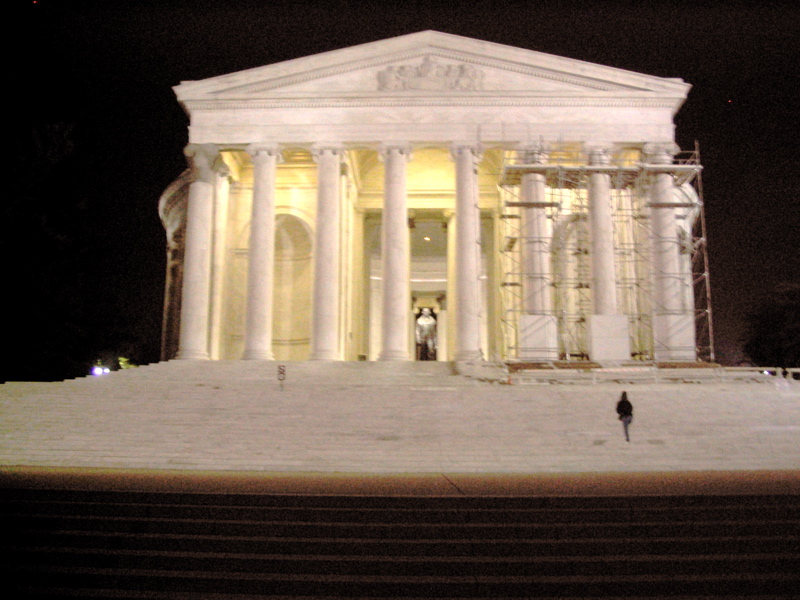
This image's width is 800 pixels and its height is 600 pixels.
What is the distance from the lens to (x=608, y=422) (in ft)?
64.5

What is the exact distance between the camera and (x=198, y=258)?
3397 cm

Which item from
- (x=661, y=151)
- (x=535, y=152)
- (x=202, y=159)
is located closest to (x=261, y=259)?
(x=202, y=159)

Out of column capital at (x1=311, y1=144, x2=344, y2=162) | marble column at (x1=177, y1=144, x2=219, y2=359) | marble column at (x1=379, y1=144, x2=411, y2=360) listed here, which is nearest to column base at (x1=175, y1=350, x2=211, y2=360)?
marble column at (x1=177, y1=144, x2=219, y2=359)

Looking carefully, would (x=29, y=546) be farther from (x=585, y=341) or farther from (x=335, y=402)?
(x=585, y=341)

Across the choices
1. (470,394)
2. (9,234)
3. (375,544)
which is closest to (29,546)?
(375,544)

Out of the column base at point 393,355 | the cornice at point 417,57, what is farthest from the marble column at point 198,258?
the column base at point 393,355

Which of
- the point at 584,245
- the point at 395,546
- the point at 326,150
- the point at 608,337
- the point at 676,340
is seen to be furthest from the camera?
the point at 584,245

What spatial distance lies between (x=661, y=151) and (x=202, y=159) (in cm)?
2184

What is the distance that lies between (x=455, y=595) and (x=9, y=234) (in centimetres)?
3751

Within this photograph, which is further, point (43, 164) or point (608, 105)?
point (43, 164)

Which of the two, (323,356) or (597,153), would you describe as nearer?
(323,356)

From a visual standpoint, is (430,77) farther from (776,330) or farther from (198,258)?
(776,330)

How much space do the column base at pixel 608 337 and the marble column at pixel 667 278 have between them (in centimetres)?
270

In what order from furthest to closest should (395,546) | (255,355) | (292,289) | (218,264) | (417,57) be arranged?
(292,289)
(218,264)
(417,57)
(255,355)
(395,546)
